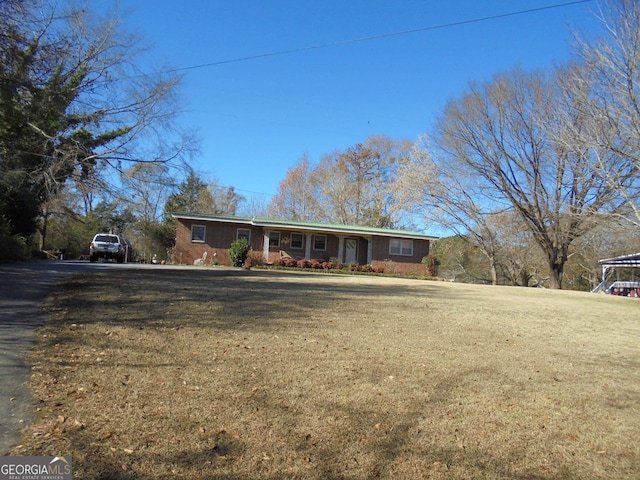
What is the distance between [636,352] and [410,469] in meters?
5.83

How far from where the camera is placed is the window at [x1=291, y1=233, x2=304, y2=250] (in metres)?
29.8

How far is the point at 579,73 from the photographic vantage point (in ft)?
61.5

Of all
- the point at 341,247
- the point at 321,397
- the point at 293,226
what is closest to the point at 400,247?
the point at 341,247

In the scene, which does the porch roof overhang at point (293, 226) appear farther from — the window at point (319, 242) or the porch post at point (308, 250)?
the window at point (319, 242)

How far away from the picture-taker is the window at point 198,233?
27466mm

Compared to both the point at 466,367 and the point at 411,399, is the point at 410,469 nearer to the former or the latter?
the point at 411,399

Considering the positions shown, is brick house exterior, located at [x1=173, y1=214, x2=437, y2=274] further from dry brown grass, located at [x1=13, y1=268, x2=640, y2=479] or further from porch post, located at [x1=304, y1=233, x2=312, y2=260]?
dry brown grass, located at [x1=13, y1=268, x2=640, y2=479]

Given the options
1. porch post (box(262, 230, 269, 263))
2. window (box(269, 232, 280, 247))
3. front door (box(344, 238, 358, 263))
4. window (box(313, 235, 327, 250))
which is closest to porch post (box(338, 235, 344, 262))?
front door (box(344, 238, 358, 263))

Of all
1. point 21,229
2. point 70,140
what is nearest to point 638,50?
point 70,140

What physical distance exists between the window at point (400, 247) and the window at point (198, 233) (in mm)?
12315

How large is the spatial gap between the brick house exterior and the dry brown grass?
19393 millimetres

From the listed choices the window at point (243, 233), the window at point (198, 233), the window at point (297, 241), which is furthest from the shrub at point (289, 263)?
the window at point (198, 233)

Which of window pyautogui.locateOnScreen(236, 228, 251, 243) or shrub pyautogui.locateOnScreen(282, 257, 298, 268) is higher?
window pyautogui.locateOnScreen(236, 228, 251, 243)

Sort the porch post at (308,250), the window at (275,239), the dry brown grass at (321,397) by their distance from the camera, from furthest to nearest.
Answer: the porch post at (308,250) < the window at (275,239) < the dry brown grass at (321,397)
